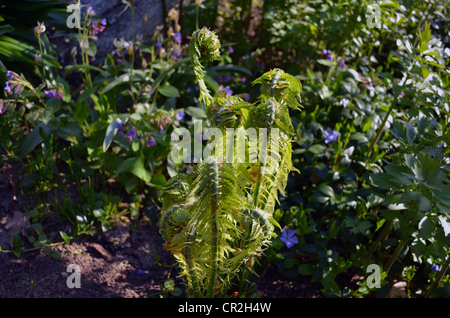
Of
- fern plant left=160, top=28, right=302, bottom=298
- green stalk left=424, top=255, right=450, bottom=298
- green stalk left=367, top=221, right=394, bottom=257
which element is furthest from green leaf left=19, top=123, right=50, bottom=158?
green stalk left=424, top=255, right=450, bottom=298

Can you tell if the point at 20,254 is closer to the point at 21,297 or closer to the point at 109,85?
the point at 21,297

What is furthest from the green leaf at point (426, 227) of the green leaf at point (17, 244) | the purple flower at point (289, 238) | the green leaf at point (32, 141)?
the green leaf at point (32, 141)

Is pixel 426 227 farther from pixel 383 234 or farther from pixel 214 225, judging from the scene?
pixel 214 225

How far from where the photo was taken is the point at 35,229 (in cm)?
204

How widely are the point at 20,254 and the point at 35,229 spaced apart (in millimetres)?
143

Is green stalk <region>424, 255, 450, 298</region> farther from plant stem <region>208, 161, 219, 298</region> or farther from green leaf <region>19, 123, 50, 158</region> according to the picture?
green leaf <region>19, 123, 50, 158</region>

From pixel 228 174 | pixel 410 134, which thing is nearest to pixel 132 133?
pixel 228 174

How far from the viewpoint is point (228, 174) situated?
1.22 meters

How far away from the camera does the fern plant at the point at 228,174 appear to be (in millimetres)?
1244

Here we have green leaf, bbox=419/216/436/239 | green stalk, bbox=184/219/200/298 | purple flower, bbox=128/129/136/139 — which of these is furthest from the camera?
purple flower, bbox=128/129/136/139

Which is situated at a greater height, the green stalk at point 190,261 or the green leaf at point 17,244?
A: the green stalk at point 190,261

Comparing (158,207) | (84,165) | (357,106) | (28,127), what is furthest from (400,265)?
(28,127)

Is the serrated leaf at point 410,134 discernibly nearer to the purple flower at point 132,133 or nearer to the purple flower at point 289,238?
the purple flower at point 289,238

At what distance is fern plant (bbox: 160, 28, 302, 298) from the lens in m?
1.24
